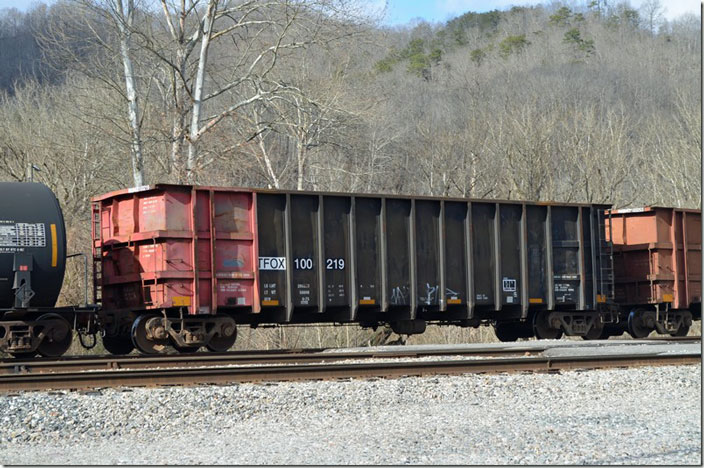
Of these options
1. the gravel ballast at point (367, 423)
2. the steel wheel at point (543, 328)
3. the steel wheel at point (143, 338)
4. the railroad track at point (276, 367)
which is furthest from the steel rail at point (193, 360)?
the steel wheel at point (543, 328)

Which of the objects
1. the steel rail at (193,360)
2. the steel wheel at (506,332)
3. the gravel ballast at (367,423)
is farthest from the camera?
the steel wheel at (506,332)

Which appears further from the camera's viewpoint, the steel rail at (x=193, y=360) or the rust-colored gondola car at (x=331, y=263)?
the rust-colored gondola car at (x=331, y=263)

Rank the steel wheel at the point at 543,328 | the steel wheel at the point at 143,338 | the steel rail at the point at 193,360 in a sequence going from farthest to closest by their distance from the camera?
the steel wheel at the point at 543,328 < the steel wheel at the point at 143,338 < the steel rail at the point at 193,360

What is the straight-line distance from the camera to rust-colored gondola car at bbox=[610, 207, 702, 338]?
23.1 metres

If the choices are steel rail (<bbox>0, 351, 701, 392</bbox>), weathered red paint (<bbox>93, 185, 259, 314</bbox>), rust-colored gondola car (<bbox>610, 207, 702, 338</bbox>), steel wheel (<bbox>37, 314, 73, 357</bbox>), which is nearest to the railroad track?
steel rail (<bbox>0, 351, 701, 392</bbox>)

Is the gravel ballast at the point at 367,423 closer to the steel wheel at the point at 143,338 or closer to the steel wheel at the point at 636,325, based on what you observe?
the steel wheel at the point at 143,338

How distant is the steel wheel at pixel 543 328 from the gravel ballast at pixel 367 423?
32.2ft

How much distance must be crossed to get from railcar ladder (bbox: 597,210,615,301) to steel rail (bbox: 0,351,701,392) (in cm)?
798

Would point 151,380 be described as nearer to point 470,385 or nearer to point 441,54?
point 470,385

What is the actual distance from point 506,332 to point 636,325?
3.37 meters

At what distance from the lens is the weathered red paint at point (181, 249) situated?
17234mm

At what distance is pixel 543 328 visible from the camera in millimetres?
21531

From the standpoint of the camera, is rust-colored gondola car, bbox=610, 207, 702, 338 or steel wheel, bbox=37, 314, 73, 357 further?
rust-colored gondola car, bbox=610, 207, 702, 338

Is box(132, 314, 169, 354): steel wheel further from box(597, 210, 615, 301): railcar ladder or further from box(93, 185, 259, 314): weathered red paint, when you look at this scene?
box(597, 210, 615, 301): railcar ladder
